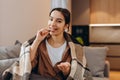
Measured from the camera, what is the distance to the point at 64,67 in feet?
5.45

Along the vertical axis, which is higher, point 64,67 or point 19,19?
point 19,19

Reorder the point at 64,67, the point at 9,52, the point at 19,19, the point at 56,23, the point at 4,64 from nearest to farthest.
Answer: the point at 64,67 → the point at 56,23 → the point at 4,64 → the point at 9,52 → the point at 19,19

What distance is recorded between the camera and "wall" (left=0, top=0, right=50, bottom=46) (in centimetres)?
302

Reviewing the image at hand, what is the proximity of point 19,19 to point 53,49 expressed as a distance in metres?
1.42

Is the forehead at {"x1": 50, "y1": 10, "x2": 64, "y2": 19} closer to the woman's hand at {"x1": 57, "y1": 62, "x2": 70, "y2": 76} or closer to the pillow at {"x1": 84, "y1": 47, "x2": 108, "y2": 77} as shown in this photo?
the woman's hand at {"x1": 57, "y1": 62, "x2": 70, "y2": 76}

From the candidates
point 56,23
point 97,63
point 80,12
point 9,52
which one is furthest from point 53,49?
point 80,12

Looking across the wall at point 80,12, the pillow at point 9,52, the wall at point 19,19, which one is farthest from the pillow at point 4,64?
the wall at point 80,12

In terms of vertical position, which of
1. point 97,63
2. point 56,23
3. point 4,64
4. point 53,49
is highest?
point 56,23

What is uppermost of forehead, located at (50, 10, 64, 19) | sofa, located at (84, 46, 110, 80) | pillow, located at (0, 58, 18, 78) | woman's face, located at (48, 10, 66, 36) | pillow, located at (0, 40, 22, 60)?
forehead, located at (50, 10, 64, 19)

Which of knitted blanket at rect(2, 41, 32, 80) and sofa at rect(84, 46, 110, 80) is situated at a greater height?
knitted blanket at rect(2, 41, 32, 80)

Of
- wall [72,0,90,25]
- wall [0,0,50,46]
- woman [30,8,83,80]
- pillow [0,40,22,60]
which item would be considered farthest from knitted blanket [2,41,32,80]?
wall [72,0,90,25]

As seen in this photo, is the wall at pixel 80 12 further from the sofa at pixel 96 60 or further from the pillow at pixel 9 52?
the pillow at pixel 9 52

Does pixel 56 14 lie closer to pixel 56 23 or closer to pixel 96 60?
pixel 56 23

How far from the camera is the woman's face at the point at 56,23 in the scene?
1776 mm
